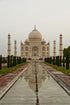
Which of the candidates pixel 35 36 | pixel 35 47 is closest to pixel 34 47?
pixel 35 47

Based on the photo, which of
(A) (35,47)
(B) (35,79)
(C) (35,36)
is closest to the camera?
(B) (35,79)

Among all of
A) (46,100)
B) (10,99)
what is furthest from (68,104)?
(10,99)

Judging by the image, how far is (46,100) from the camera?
14.6ft

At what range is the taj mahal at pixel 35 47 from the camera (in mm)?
58938

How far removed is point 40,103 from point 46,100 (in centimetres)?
33

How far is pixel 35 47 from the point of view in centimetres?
6103

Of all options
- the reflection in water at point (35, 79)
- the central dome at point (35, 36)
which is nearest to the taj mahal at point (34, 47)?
the central dome at point (35, 36)

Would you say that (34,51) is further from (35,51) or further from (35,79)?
(35,79)

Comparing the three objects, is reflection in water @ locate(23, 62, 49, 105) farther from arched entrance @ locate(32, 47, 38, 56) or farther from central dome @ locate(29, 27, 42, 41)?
arched entrance @ locate(32, 47, 38, 56)

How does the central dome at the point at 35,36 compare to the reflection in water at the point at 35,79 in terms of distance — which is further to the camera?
the central dome at the point at 35,36

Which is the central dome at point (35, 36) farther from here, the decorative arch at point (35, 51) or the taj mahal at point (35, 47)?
the decorative arch at point (35, 51)

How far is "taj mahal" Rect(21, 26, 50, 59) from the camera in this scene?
58.9m

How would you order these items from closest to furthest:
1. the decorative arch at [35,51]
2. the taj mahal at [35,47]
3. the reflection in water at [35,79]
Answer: the reflection in water at [35,79] → the taj mahal at [35,47] → the decorative arch at [35,51]

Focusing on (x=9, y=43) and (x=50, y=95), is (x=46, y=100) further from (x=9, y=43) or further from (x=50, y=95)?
(x=9, y=43)
